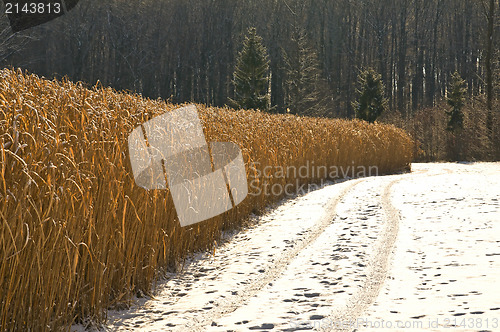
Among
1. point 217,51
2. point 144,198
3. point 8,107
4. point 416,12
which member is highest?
point 416,12

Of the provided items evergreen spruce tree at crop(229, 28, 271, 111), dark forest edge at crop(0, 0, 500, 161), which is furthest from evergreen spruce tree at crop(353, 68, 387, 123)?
evergreen spruce tree at crop(229, 28, 271, 111)

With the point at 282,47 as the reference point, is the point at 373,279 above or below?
below

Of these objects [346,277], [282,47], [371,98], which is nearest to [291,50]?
[282,47]

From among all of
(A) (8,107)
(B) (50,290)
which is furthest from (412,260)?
(A) (8,107)

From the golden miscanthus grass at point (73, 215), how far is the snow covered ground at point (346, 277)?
0.29 meters

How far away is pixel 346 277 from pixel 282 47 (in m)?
40.3

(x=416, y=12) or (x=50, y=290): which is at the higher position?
(x=416, y=12)

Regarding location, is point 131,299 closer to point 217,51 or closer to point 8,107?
point 8,107

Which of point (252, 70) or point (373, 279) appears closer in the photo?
point (373, 279)

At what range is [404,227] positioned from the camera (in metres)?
5.16

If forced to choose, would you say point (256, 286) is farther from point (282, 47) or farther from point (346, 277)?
point (282, 47)

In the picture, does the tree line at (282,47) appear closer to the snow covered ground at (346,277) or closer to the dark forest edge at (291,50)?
the dark forest edge at (291,50)

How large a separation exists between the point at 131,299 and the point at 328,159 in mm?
8085

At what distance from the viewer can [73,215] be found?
2639 mm
